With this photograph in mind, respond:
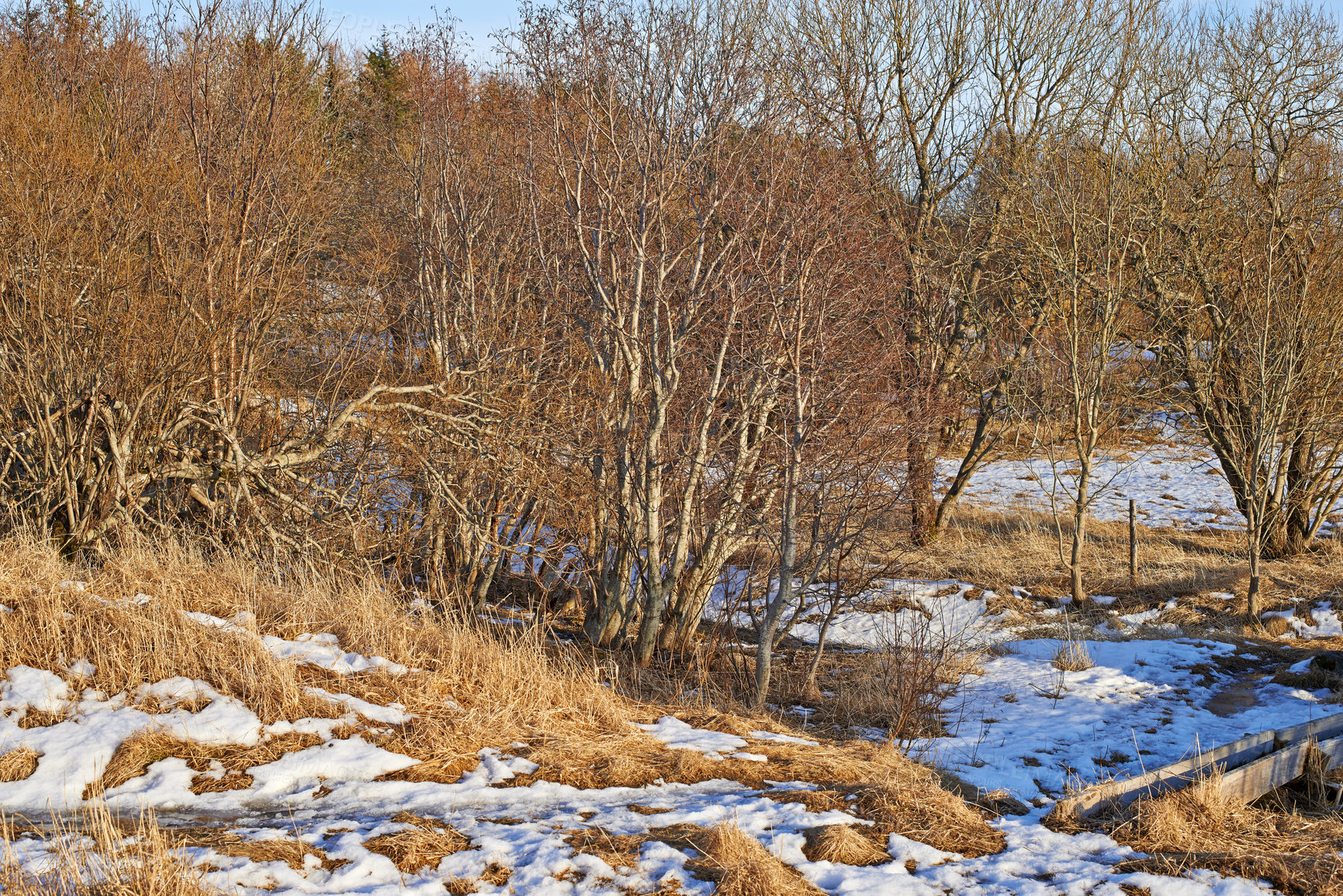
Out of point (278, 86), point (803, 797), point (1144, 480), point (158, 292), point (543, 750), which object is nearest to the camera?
point (803, 797)

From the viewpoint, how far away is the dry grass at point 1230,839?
347 centimetres

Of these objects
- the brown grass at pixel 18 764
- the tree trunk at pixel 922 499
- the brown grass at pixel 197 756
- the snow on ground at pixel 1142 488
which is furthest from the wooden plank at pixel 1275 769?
the snow on ground at pixel 1142 488

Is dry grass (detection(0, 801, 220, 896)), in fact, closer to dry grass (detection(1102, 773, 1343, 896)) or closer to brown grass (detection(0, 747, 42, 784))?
brown grass (detection(0, 747, 42, 784))

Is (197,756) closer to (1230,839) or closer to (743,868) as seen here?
(743,868)

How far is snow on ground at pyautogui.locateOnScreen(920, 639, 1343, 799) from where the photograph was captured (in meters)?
5.87

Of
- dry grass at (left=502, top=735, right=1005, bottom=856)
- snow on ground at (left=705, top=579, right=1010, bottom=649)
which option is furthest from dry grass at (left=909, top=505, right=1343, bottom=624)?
dry grass at (left=502, top=735, right=1005, bottom=856)

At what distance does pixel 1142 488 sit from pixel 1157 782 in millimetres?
15243

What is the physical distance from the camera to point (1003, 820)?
13.8 ft

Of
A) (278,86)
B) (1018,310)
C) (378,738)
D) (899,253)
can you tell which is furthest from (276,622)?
(1018,310)

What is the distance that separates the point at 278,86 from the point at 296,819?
299 inches

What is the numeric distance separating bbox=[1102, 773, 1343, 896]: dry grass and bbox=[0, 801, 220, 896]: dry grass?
3.43 m

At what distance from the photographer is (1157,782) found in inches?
178

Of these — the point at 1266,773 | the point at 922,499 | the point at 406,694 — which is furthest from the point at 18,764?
the point at 922,499

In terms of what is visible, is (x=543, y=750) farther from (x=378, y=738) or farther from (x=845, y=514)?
(x=845, y=514)
